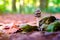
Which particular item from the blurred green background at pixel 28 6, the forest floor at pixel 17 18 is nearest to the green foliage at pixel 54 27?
the forest floor at pixel 17 18

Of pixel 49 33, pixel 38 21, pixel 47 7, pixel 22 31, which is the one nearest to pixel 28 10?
pixel 47 7

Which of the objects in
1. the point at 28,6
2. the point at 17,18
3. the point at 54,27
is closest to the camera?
the point at 54,27

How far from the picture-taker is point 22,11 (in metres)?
6.45

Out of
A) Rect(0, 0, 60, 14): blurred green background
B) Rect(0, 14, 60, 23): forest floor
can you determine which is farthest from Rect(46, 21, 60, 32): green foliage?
Rect(0, 0, 60, 14): blurred green background

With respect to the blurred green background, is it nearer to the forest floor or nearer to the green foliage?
the forest floor

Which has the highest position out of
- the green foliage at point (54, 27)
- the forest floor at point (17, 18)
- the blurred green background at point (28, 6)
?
the blurred green background at point (28, 6)

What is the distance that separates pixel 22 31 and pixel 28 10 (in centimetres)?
210

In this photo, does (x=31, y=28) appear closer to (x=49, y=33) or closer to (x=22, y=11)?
(x=49, y=33)

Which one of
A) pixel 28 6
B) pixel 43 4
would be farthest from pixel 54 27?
pixel 28 6

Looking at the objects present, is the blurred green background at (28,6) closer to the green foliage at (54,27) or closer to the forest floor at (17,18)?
the forest floor at (17,18)

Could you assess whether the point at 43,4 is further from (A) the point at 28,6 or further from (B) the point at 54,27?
(B) the point at 54,27

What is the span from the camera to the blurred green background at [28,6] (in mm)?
6168

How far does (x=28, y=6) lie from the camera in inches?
253

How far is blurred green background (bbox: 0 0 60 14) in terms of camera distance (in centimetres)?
617
